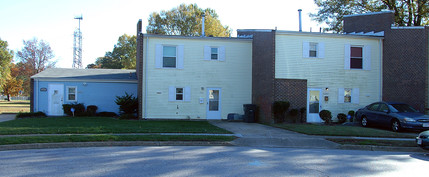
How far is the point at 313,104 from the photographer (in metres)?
18.9

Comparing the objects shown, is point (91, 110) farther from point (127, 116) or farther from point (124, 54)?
point (124, 54)

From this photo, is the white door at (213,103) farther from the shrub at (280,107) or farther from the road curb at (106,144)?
the road curb at (106,144)

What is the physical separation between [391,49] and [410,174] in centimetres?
1403

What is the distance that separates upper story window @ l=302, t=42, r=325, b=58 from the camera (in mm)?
18750

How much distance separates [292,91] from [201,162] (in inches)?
446

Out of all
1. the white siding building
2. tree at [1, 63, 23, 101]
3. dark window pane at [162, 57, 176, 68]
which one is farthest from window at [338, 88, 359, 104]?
tree at [1, 63, 23, 101]

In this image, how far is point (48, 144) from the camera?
10.1 meters

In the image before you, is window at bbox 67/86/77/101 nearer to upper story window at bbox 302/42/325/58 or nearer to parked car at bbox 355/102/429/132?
upper story window at bbox 302/42/325/58

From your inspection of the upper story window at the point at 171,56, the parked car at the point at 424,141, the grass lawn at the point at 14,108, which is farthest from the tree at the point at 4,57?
the parked car at the point at 424,141

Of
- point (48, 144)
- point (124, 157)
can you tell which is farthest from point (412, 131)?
point (48, 144)

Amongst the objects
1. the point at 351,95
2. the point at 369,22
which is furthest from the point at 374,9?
the point at 351,95

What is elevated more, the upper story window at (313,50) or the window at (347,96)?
the upper story window at (313,50)

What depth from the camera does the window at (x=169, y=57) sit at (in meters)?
20.0

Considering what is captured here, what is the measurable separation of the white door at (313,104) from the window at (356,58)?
2.79m
